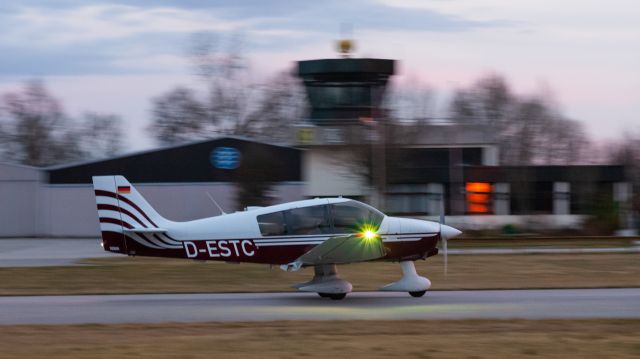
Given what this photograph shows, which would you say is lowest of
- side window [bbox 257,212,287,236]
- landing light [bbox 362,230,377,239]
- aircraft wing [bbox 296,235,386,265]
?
aircraft wing [bbox 296,235,386,265]

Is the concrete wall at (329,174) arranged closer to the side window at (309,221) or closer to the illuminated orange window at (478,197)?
the illuminated orange window at (478,197)

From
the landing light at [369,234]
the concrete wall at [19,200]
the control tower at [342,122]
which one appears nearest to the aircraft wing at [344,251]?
the landing light at [369,234]

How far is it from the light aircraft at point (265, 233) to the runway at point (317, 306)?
0.74 m

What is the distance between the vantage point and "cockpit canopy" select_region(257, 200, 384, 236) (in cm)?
1697

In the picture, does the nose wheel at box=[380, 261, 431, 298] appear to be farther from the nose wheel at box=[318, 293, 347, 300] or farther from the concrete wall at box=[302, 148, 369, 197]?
the concrete wall at box=[302, 148, 369, 197]

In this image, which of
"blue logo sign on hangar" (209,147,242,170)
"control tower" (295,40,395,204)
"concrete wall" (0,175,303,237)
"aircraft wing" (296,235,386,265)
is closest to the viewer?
"aircraft wing" (296,235,386,265)


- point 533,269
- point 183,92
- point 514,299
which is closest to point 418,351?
point 514,299

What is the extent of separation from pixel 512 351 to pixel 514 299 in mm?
6106

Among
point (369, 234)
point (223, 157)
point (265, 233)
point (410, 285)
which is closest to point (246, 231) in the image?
point (265, 233)

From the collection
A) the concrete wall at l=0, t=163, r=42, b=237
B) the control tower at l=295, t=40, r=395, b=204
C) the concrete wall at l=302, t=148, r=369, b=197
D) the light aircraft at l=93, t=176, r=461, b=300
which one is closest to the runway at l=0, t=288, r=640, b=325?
the light aircraft at l=93, t=176, r=461, b=300

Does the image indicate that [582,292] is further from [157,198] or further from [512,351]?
[157,198]

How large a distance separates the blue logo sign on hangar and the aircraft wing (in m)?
28.6

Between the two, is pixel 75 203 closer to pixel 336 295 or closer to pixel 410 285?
pixel 336 295

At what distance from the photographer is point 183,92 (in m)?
75.7
